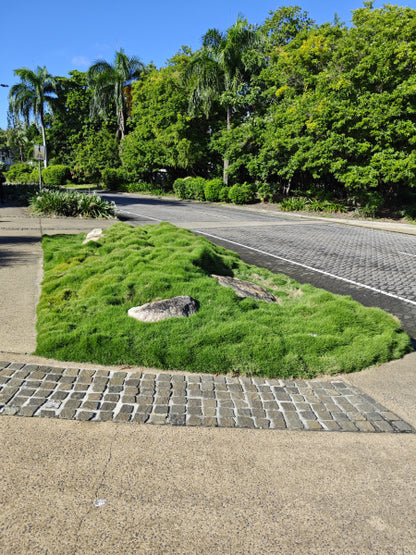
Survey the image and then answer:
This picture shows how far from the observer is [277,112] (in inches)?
1017

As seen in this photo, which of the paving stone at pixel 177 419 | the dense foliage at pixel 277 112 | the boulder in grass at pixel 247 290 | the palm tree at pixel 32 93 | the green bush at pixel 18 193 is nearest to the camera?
the paving stone at pixel 177 419

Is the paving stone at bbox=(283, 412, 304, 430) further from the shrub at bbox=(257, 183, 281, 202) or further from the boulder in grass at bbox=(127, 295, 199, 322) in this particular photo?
the shrub at bbox=(257, 183, 281, 202)

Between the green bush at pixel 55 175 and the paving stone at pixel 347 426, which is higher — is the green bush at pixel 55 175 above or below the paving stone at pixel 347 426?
above

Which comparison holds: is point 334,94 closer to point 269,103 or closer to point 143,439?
point 269,103

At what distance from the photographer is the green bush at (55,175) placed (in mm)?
44344

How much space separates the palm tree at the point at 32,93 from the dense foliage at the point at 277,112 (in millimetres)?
140

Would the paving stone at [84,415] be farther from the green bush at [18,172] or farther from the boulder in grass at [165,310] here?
the green bush at [18,172]

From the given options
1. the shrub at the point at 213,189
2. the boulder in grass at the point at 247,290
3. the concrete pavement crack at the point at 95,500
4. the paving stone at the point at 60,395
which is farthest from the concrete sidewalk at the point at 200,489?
the shrub at the point at 213,189

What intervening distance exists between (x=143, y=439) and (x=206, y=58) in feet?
103

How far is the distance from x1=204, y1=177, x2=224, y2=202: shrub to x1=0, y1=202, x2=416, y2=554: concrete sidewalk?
92.3 ft

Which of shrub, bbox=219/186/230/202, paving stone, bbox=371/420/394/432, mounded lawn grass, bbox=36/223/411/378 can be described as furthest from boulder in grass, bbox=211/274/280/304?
shrub, bbox=219/186/230/202

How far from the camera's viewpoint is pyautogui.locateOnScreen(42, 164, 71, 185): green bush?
44.3 metres

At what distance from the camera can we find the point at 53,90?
40.2m

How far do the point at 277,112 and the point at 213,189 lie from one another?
7.32m
